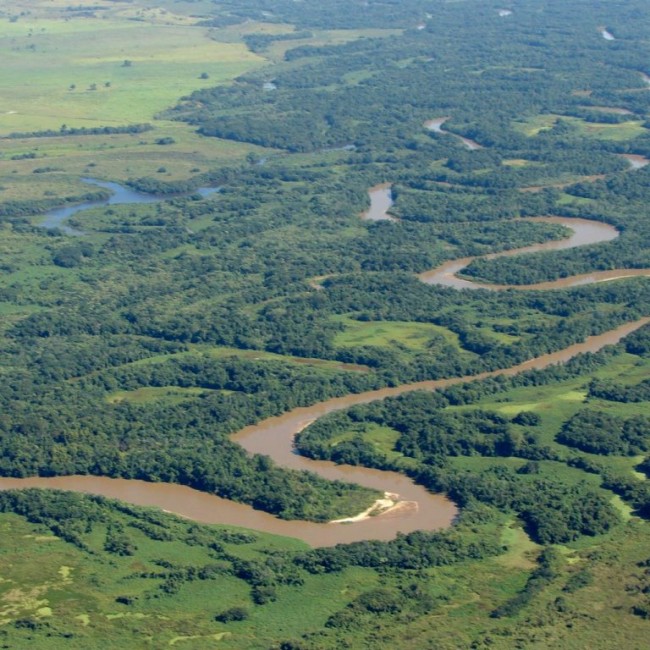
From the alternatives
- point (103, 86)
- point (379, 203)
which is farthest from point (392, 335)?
point (103, 86)

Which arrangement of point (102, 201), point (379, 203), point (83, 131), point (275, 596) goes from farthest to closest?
1. point (83, 131)
2. point (102, 201)
3. point (379, 203)
4. point (275, 596)

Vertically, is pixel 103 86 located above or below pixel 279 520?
above

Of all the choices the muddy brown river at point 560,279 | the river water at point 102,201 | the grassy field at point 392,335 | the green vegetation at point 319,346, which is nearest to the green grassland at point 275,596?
the green vegetation at point 319,346

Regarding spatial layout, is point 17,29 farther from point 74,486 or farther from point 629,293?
point 74,486

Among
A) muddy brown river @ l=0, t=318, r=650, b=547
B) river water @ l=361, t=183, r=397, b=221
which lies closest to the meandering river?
muddy brown river @ l=0, t=318, r=650, b=547

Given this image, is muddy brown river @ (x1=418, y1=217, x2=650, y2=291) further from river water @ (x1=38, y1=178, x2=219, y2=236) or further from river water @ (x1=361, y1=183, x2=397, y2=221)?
river water @ (x1=38, y1=178, x2=219, y2=236)

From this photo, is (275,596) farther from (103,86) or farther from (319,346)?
(103,86)
